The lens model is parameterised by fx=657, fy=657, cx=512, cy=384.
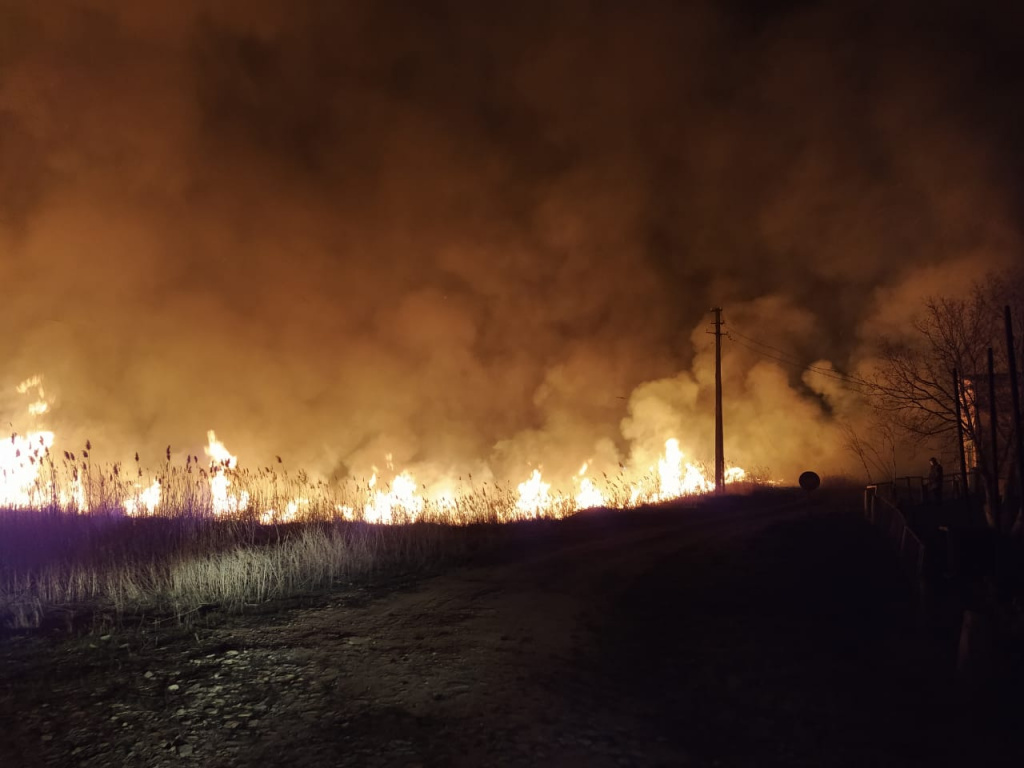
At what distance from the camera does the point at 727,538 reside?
13914 millimetres

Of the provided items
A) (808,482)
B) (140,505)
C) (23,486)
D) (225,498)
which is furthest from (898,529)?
(23,486)

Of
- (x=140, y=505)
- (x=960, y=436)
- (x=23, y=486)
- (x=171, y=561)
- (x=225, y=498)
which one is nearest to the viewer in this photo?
(x=171, y=561)

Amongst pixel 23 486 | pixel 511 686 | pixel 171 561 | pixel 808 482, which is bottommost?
pixel 511 686

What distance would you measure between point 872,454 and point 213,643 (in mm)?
46158

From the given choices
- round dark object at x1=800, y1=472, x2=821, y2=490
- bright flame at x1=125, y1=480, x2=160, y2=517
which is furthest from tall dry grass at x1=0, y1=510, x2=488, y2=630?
round dark object at x1=800, y1=472, x2=821, y2=490

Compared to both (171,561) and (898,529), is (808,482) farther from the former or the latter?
(171,561)

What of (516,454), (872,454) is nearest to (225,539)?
(516,454)

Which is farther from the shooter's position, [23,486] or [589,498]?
[589,498]

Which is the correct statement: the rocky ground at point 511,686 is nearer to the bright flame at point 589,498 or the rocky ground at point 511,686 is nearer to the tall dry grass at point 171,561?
the tall dry grass at point 171,561

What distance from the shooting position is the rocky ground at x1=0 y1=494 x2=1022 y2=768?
4.16 meters

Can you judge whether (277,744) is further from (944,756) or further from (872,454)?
(872,454)

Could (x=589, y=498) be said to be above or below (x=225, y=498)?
below

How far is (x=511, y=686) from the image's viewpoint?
5160 millimetres

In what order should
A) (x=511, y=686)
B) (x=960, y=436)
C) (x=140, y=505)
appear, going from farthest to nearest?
(x=960, y=436), (x=140, y=505), (x=511, y=686)
